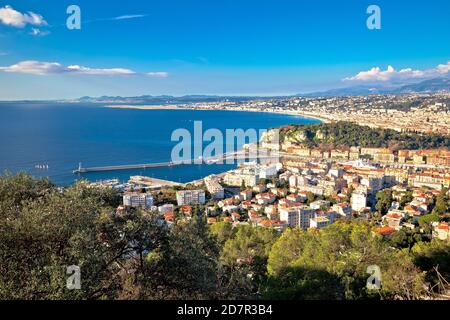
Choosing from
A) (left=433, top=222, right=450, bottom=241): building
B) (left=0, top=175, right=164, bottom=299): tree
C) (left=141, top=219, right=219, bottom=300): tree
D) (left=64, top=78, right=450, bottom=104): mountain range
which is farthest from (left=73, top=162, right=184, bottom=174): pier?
(left=64, top=78, right=450, bottom=104): mountain range

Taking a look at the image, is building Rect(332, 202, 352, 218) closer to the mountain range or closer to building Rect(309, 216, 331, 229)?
building Rect(309, 216, 331, 229)

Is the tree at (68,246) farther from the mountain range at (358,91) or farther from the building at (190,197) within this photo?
the mountain range at (358,91)

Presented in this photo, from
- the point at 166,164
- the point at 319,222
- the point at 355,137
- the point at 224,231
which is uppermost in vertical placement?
the point at 355,137

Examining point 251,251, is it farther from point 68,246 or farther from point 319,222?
point 319,222

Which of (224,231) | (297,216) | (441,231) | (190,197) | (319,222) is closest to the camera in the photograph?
(224,231)

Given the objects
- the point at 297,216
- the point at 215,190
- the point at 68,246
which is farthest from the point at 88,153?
the point at 68,246

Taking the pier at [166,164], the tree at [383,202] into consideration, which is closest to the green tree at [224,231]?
the tree at [383,202]
